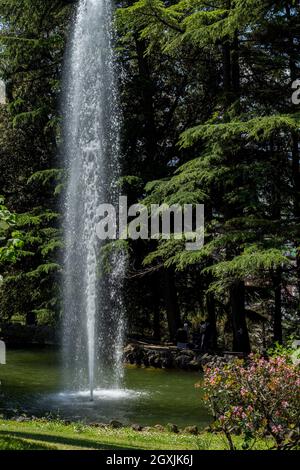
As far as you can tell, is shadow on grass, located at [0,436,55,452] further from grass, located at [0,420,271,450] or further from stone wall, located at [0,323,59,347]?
stone wall, located at [0,323,59,347]

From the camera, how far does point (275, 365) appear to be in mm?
6898

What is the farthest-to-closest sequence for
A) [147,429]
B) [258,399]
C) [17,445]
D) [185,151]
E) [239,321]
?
[185,151] → [239,321] → [147,429] → [258,399] → [17,445]

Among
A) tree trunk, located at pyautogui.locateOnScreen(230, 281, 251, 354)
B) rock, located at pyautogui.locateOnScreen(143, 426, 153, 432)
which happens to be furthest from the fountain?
rock, located at pyautogui.locateOnScreen(143, 426, 153, 432)

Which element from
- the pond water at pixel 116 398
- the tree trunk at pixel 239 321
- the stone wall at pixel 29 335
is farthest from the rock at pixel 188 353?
the stone wall at pixel 29 335

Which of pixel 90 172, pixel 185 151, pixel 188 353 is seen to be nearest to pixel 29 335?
pixel 90 172

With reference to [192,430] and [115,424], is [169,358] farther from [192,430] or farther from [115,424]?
[192,430]

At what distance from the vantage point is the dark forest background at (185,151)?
53.0 ft

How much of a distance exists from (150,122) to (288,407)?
17733 millimetres

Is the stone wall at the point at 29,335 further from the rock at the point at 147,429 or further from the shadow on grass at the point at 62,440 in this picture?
the shadow on grass at the point at 62,440

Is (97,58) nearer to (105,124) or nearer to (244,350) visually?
(105,124)

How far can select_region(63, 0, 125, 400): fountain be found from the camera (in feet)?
69.8

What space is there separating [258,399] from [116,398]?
6785mm

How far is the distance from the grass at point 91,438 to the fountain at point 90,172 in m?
11.2

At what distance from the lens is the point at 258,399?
634 centimetres
